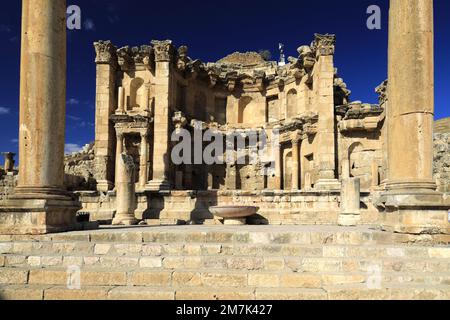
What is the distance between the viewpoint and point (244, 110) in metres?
26.7

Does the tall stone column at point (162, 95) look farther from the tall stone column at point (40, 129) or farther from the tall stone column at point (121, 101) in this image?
the tall stone column at point (40, 129)

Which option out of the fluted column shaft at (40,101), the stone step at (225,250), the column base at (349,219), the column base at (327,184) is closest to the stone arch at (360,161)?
the column base at (327,184)

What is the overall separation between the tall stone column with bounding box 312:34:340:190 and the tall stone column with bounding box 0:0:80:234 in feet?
47.9

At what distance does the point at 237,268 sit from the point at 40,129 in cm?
566

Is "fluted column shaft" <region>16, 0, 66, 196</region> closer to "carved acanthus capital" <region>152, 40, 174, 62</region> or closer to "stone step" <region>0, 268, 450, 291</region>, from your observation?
"stone step" <region>0, 268, 450, 291</region>

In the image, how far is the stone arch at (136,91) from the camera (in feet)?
75.9

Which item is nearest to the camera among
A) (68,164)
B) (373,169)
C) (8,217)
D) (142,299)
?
(142,299)

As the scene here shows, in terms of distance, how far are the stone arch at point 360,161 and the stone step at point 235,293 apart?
1554 cm

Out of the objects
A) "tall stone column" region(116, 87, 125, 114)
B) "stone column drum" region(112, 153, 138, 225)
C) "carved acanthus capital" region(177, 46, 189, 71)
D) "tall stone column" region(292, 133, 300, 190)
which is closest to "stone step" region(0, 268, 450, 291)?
"stone column drum" region(112, 153, 138, 225)

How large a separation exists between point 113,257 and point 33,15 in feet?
20.1

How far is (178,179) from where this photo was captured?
22297mm

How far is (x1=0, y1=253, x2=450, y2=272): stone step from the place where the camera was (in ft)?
18.6
